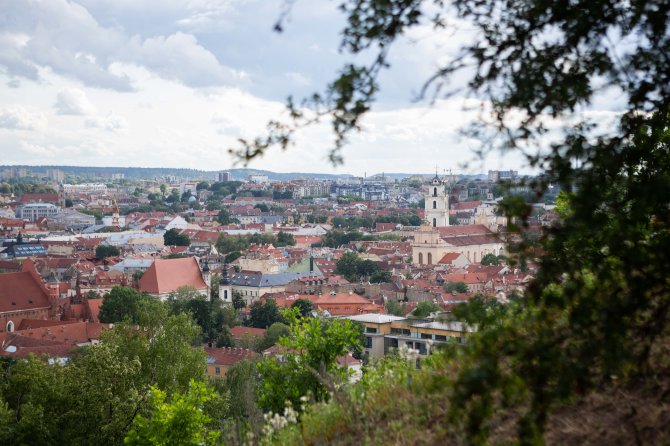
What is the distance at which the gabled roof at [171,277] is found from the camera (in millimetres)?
57156

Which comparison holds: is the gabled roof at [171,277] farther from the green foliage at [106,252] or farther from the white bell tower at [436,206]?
the white bell tower at [436,206]

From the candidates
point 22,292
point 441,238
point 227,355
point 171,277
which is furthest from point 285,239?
point 227,355

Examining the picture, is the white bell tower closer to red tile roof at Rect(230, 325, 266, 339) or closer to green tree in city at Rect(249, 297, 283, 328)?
green tree in city at Rect(249, 297, 283, 328)

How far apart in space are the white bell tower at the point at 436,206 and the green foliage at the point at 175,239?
2599cm

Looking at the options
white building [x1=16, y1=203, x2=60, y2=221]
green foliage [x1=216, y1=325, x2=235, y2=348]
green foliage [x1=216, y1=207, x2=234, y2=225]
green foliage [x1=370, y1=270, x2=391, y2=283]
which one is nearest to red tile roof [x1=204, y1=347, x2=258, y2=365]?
green foliage [x1=216, y1=325, x2=235, y2=348]

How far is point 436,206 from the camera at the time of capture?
91.6 meters

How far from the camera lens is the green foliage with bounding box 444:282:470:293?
5756 centimetres

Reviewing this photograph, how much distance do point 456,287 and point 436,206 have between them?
33.6 metres

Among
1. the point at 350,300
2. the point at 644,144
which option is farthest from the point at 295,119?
the point at 350,300

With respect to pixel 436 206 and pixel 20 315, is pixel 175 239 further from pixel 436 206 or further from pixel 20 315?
pixel 20 315

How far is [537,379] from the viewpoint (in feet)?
12.6

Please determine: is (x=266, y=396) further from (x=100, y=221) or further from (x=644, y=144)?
(x=100, y=221)

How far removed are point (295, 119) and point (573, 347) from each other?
1.73 metres

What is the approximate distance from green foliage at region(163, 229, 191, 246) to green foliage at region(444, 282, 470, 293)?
4454 centimetres
